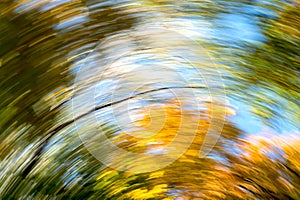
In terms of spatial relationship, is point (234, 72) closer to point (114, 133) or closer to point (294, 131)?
point (294, 131)

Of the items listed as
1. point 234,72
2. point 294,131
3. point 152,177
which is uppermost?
point 234,72

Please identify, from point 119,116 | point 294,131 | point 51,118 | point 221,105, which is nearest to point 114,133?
point 119,116

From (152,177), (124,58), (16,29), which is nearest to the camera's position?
(16,29)

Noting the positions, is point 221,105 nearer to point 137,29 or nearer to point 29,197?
point 137,29

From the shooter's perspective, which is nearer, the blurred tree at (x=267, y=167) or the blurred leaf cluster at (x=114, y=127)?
the blurred leaf cluster at (x=114, y=127)

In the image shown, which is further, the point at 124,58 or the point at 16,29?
the point at 124,58

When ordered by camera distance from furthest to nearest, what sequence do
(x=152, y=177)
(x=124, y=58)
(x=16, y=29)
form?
(x=152, y=177)
(x=124, y=58)
(x=16, y=29)

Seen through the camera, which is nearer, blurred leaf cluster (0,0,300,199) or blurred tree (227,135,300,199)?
blurred leaf cluster (0,0,300,199)

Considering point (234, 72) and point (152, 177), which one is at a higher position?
point (234, 72)

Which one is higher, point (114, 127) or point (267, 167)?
point (114, 127)
